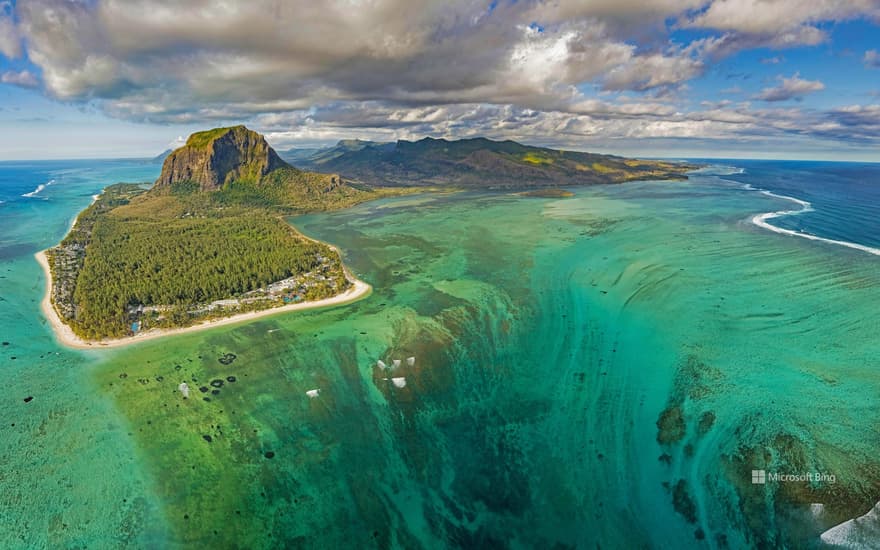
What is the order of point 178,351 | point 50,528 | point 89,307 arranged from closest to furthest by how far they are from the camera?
point 50,528 → point 178,351 → point 89,307

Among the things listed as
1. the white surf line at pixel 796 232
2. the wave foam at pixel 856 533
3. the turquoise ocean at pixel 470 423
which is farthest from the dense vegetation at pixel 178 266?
the white surf line at pixel 796 232

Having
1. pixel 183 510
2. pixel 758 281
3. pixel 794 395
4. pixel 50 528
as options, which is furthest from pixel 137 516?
pixel 758 281

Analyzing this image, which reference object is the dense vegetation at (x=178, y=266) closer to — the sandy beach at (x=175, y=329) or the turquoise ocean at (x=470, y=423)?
the sandy beach at (x=175, y=329)

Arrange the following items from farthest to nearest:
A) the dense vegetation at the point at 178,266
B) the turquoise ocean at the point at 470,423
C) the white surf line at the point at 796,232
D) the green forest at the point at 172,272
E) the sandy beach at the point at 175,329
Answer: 1. the white surf line at the point at 796,232
2. the dense vegetation at the point at 178,266
3. the green forest at the point at 172,272
4. the sandy beach at the point at 175,329
5. the turquoise ocean at the point at 470,423

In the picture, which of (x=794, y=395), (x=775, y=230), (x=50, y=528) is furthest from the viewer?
(x=775, y=230)

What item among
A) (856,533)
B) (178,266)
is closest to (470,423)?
(856,533)

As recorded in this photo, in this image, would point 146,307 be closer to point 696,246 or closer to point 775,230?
point 696,246

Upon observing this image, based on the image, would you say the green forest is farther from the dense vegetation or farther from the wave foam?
the wave foam

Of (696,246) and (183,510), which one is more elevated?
(696,246)
